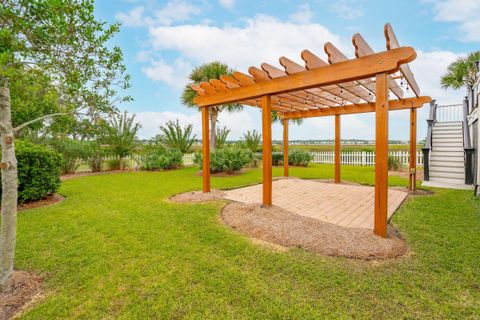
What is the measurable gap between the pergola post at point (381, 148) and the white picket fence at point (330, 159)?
961 centimetres

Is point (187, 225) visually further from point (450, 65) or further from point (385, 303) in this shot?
point (450, 65)

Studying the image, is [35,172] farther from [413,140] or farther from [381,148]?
[413,140]

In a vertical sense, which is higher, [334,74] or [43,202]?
[334,74]

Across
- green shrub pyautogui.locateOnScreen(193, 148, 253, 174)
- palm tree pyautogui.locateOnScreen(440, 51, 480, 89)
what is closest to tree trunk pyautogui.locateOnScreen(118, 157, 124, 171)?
green shrub pyautogui.locateOnScreen(193, 148, 253, 174)

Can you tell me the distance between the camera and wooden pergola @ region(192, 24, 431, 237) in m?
2.96

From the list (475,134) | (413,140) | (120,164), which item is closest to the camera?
(413,140)

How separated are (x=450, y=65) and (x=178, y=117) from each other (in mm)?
16150

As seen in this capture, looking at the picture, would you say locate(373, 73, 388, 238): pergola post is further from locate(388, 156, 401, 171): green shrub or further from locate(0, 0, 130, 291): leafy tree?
locate(388, 156, 401, 171): green shrub

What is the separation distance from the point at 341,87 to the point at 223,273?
4.21 m

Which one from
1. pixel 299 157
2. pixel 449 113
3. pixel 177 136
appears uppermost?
pixel 449 113

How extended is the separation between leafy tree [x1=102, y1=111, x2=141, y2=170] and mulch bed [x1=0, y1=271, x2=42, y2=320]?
9159 millimetres

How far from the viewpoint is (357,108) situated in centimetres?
711

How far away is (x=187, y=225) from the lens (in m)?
3.63

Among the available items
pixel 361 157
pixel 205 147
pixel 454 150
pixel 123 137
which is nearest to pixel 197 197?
pixel 205 147
